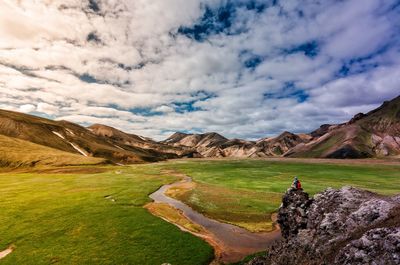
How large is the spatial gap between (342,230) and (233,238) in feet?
83.1

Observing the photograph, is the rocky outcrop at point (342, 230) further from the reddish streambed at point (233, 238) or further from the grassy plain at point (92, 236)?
Result: the grassy plain at point (92, 236)

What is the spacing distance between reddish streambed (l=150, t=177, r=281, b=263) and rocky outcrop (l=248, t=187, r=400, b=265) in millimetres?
13875

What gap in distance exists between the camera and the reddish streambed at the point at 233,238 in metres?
31.4

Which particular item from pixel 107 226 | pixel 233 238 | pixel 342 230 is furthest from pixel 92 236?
pixel 342 230

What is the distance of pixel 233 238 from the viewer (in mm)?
36812

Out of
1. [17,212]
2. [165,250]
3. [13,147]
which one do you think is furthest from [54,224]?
[13,147]

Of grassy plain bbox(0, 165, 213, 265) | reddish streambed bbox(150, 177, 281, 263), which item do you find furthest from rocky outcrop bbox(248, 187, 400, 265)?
grassy plain bbox(0, 165, 213, 265)

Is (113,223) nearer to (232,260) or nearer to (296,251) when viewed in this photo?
(232,260)

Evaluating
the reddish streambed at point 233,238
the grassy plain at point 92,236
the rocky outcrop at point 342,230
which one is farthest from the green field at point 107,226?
the rocky outcrop at point 342,230

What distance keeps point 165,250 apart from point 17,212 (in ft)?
109

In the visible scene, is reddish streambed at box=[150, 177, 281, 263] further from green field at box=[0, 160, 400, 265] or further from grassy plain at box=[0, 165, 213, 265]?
grassy plain at box=[0, 165, 213, 265]

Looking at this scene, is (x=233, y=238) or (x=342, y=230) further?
(x=233, y=238)

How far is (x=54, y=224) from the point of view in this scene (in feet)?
130

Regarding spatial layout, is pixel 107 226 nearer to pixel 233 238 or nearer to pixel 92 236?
pixel 92 236
